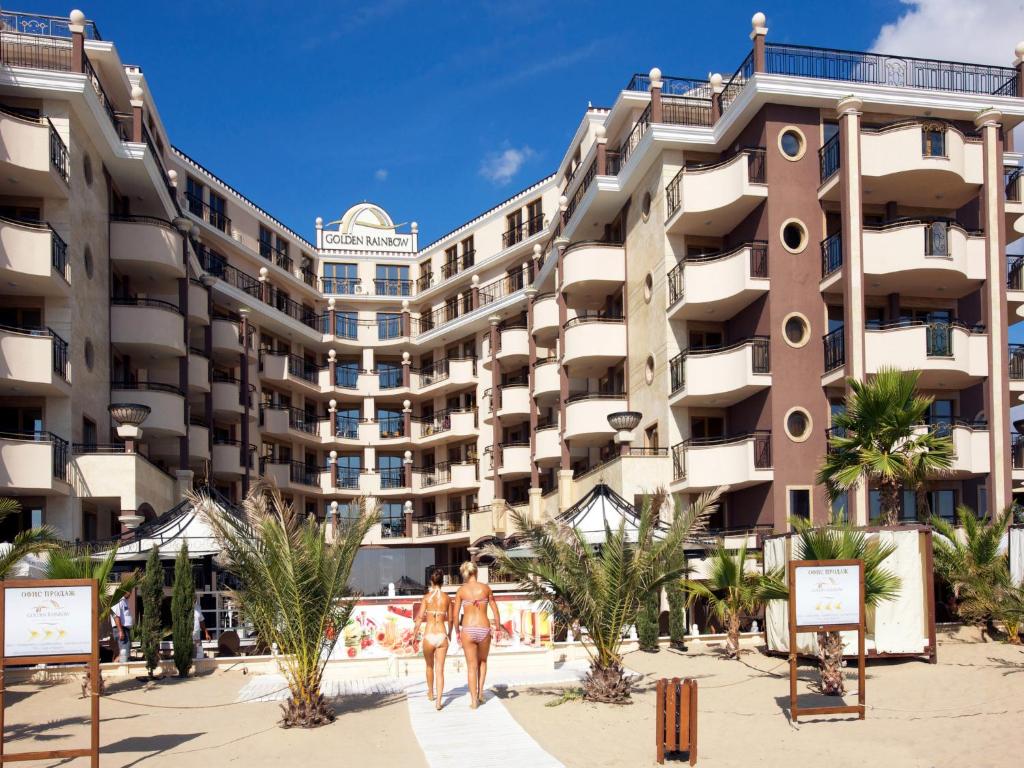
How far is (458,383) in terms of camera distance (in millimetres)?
52094

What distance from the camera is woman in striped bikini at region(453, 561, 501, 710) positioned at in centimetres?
1396

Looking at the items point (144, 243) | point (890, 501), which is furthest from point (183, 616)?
point (144, 243)

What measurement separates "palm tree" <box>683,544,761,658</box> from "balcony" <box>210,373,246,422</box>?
1073 inches

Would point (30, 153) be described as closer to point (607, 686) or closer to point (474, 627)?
point (474, 627)

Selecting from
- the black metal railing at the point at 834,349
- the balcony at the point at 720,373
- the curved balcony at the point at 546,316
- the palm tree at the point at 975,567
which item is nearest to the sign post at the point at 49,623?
the palm tree at the point at 975,567

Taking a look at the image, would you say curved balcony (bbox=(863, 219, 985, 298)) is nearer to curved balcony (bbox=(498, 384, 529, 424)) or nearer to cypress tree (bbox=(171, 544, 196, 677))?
cypress tree (bbox=(171, 544, 196, 677))

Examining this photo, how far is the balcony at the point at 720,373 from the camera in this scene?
91.9 ft

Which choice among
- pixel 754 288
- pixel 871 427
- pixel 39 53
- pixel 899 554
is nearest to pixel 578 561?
pixel 899 554

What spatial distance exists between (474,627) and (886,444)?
1075cm

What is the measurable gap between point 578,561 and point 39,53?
23.8 m

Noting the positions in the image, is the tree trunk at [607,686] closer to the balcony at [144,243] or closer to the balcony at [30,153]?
the balcony at [30,153]

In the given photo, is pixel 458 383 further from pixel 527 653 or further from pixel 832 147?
pixel 527 653

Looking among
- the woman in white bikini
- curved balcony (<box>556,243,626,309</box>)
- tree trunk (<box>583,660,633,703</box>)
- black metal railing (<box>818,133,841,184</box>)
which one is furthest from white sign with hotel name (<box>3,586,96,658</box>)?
curved balcony (<box>556,243,626,309</box>)

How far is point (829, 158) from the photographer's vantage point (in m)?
28.7
